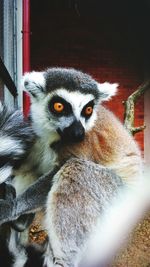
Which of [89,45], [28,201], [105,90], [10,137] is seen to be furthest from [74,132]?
[89,45]

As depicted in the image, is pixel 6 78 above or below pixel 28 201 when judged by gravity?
above

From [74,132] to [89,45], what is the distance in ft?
14.2

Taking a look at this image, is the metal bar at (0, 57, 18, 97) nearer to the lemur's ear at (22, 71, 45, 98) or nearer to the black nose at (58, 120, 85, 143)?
the lemur's ear at (22, 71, 45, 98)

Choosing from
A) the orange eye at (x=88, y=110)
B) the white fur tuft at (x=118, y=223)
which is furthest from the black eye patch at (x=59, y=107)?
the white fur tuft at (x=118, y=223)

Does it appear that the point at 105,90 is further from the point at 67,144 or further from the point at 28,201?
the point at 28,201

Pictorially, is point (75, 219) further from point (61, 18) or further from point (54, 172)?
point (61, 18)

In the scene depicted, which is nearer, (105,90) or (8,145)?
(8,145)

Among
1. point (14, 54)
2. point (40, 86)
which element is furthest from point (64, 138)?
point (14, 54)

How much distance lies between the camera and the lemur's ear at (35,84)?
8.61 feet

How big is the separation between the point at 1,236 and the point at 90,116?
75cm

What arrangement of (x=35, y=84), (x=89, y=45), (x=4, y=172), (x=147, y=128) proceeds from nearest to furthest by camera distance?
(x=4, y=172), (x=35, y=84), (x=89, y=45), (x=147, y=128)

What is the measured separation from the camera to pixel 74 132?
239cm

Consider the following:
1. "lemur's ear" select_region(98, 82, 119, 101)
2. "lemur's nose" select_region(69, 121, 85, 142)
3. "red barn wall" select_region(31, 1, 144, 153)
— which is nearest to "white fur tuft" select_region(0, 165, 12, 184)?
"lemur's nose" select_region(69, 121, 85, 142)

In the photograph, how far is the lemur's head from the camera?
2.45m
